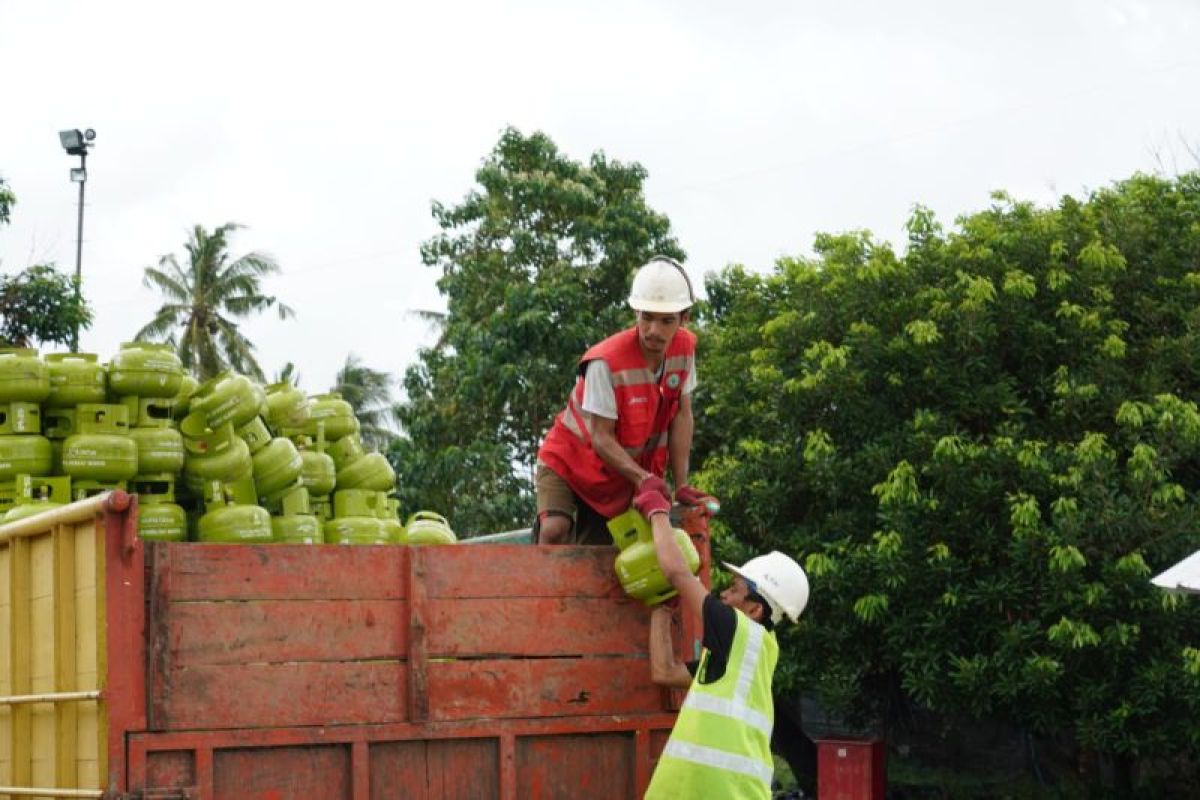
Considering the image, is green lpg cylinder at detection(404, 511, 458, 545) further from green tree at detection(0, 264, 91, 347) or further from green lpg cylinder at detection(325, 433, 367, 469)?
green tree at detection(0, 264, 91, 347)

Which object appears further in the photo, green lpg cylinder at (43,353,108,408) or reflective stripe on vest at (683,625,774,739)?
green lpg cylinder at (43,353,108,408)

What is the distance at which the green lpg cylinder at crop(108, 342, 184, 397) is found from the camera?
6758 millimetres

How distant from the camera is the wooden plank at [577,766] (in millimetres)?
6000

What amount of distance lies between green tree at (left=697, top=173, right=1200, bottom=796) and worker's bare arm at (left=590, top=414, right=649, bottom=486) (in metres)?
10.2

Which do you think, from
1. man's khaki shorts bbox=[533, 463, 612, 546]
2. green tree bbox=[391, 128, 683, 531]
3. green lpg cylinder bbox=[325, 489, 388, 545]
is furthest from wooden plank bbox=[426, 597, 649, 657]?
green tree bbox=[391, 128, 683, 531]

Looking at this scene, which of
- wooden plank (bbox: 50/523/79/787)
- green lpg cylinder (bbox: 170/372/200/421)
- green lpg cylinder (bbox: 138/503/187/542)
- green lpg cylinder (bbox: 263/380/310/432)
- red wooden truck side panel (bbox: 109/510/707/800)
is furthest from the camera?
green lpg cylinder (bbox: 263/380/310/432)

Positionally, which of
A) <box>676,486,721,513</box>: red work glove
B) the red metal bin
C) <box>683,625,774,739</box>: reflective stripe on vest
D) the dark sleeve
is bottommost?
the red metal bin

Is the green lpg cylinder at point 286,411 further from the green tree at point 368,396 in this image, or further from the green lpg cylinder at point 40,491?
the green tree at point 368,396

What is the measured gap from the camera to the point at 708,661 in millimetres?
5660

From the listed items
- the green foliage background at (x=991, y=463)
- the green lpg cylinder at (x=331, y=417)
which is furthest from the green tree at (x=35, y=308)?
the green lpg cylinder at (x=331, y=417)

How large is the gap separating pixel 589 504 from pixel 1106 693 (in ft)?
36.9

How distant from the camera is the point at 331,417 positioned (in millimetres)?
7715

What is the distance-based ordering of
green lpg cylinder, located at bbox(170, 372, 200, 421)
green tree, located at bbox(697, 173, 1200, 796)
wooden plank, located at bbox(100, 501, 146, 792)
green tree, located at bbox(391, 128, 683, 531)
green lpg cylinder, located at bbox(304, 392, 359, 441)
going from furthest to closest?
green tree, located at bbox(391, 128, 683, 531), green tree, located at bbox(697, 173, 1200, 796), green lpg cylinder, located at bbox(304, 392, 359, 441), green lpg cylinder, located at bbox(170, 372, 200, 421), wooden plank, located at bbox(100, 501, 146, 792)

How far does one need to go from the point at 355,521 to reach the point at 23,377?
1.41m
